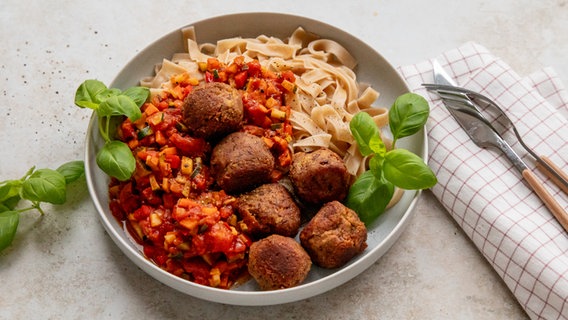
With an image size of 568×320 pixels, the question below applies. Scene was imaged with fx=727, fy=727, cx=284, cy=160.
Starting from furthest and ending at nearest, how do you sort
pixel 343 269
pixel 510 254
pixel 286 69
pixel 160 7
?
pixel 160 7, pixel 286 69, pixel 510 254, pixel 343 269

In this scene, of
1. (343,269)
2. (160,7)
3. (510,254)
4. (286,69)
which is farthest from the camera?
(160,7)

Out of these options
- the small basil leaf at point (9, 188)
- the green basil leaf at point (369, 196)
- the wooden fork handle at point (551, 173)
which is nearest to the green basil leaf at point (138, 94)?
the small basil leaf at point (9, 188)

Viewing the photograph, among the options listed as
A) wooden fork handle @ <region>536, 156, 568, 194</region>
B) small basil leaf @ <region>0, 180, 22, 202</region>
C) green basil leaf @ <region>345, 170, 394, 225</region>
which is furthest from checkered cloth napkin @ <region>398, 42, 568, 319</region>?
small basil leaf @ <region>0, 180, 22, 202</region>

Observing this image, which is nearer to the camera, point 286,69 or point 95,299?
point 95,299

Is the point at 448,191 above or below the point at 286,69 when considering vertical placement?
below

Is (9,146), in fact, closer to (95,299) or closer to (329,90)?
(95,299)

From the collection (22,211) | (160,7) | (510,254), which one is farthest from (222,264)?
(160,7)

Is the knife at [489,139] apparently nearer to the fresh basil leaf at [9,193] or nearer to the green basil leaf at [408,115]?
the green basil leaf at [408,115]

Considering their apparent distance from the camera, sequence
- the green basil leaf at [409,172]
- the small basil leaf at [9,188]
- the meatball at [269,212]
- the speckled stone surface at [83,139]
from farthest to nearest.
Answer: the small basil leaf at [9,188], the speckled stone surface at [83,139], the meatball at [269,212], the green basil leaf at [409,172]
